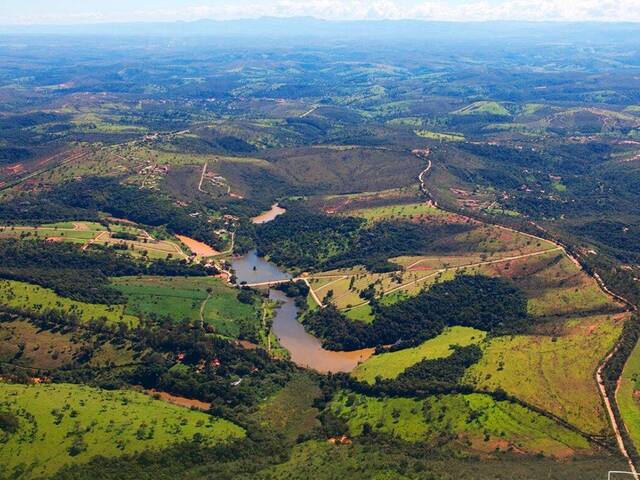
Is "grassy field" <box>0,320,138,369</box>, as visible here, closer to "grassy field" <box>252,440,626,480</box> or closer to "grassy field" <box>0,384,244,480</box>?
"grassy field" <box>0,384,244,480</box>

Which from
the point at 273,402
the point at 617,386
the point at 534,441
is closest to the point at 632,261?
the point at 617,386

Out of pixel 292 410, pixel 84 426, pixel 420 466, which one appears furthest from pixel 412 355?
pixel 84 426

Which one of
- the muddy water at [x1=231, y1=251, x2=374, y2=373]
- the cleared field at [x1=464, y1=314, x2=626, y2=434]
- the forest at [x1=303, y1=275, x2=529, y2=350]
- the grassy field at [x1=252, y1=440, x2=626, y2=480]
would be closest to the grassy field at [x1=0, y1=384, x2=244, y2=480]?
the grassy field at [x1=252, y1=440, x2=626, y2=480]

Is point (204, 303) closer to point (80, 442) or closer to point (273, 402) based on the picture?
point (273, 402)

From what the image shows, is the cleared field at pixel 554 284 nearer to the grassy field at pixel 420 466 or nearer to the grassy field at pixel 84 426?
the grassy field at pixel 420 466

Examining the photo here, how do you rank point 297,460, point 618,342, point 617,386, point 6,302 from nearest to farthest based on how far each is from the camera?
point 297,460 < point 617,386 < point 618,342 < point 6,302

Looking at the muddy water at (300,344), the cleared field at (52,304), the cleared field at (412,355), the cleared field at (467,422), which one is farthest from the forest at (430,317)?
the cleared field at (52,304)
